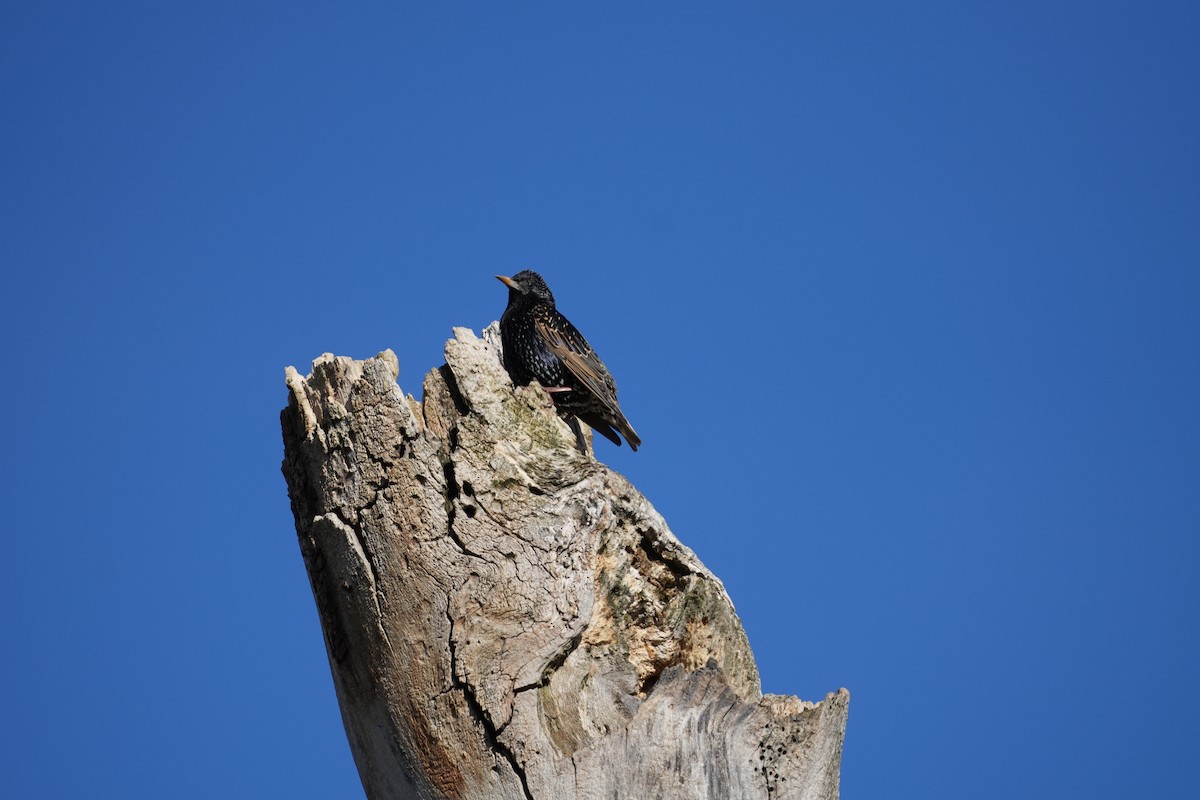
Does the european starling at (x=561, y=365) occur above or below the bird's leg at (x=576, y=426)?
above

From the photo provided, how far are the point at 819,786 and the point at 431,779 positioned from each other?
4.43 feet

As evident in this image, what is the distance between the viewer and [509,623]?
410 centimetres

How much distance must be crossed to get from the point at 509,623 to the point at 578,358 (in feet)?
7.76

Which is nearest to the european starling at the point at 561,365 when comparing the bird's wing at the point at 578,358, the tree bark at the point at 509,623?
the bird's wing at the point at 578,358

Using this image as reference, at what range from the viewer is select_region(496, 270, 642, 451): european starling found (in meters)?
6.20

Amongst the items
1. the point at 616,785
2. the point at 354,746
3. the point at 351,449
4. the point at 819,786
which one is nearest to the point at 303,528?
the point at 351,449

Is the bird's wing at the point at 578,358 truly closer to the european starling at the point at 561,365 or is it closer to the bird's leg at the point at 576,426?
the european starling at the point at 561,365

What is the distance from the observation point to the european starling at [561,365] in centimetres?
620

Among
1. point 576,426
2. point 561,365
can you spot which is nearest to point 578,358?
point 561,365

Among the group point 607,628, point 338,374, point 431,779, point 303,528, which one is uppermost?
point 338,374

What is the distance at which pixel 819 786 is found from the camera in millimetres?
4281

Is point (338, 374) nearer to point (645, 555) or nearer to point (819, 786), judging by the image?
point (645, 555)

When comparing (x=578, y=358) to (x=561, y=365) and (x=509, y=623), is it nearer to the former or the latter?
(x=561, y=365)

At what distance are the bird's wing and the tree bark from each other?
1.72m
